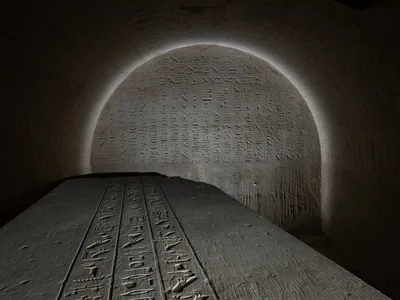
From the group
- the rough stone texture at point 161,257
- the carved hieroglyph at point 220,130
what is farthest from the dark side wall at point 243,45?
the rough stone texture at point 161,257

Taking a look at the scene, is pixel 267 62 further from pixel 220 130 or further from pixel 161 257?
pixel 161 257

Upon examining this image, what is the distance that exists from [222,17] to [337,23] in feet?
5.19

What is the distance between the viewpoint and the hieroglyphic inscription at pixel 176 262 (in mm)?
1674

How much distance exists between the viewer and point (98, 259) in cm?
211

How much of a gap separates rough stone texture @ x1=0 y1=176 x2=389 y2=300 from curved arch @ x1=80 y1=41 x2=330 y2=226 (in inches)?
149

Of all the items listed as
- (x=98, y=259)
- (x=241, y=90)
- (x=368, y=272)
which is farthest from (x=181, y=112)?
(x=98, y=259)

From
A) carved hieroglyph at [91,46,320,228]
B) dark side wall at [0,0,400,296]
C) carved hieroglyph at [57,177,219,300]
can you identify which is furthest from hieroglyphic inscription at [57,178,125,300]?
carved hieroglyph at [91,46,320,228]

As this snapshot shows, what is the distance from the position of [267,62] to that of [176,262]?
6.15 metres

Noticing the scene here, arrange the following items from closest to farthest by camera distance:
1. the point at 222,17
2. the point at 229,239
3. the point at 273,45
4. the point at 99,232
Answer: the point at 229,239 < the point at 99,232 < the point at 222,17 < the point at 273,45

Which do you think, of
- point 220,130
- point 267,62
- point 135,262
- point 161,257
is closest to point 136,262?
point 135,262

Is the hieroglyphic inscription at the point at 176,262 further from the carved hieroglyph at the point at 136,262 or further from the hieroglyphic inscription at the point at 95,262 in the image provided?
the hieroglyphic inscription at the point at 95,262

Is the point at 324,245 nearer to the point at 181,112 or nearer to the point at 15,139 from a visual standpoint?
the point at 181,112

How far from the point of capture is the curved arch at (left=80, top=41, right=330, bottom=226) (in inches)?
277

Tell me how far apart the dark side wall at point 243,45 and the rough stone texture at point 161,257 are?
142 centimetres
